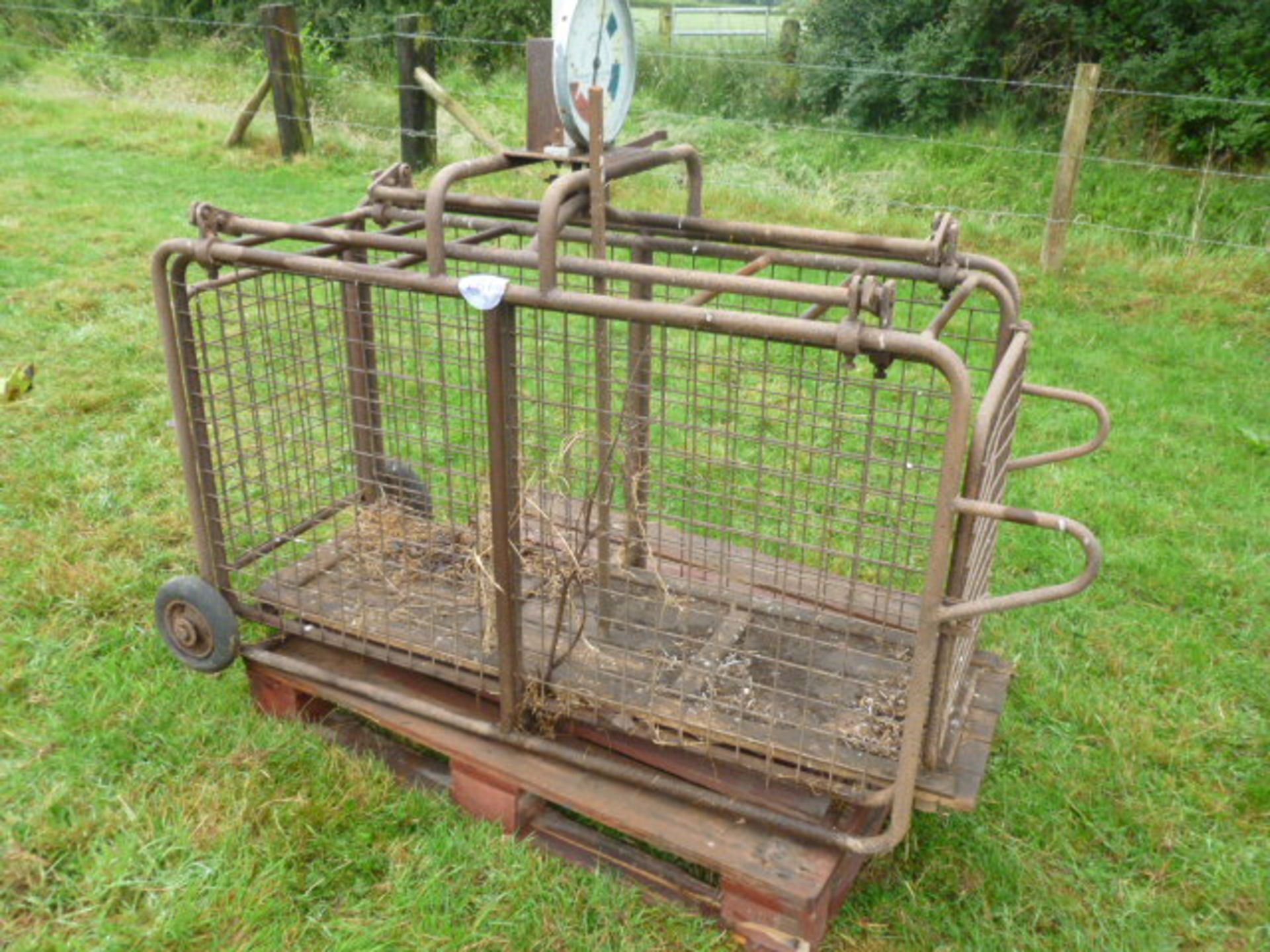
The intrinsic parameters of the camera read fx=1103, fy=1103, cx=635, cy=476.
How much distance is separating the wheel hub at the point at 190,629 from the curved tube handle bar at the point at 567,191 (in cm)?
137

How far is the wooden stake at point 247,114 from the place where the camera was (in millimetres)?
9570

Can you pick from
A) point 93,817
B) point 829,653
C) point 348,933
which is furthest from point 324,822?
point 829,653

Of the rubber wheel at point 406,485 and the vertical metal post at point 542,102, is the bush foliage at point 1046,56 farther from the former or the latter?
the vertical metal post at point 542,102

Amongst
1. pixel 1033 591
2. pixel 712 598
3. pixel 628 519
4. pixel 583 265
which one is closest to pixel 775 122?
pixel 712 598

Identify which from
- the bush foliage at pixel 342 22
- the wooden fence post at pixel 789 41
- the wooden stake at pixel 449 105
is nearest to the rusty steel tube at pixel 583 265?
the wooden stake at pixel 449 105

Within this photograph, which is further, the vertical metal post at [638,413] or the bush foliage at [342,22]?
the bush foliage at [342,22]

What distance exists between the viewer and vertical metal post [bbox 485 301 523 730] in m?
2.46

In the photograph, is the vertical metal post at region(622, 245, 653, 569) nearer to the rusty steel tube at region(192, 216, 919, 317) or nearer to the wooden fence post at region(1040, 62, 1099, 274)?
the rusty steel tube at region(192, 216, 919, 317)

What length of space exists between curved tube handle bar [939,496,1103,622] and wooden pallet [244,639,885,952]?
693mm

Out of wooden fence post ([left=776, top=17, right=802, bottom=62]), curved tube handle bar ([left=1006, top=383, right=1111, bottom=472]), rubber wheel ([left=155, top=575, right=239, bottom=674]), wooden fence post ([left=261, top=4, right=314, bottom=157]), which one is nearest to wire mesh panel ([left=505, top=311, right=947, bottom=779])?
curved tube handle bar ([left=1006, top=383, right=1111, bottom=472])

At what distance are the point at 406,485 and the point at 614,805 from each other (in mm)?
1668

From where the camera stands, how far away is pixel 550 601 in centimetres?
317

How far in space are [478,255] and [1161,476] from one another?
3.34 metres

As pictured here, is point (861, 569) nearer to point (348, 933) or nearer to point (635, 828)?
point (635, 828)
